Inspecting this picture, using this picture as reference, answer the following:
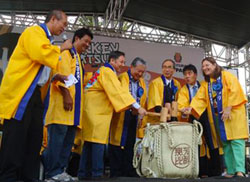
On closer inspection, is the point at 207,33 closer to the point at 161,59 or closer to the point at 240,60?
the point at 240,60

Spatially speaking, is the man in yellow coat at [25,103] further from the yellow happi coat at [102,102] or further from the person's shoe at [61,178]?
the yellow happi coat at [102,102]

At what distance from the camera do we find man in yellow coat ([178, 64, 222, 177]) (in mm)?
3814

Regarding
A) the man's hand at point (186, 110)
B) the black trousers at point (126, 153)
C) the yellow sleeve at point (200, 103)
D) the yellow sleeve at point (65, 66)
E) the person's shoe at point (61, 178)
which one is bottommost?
the person's shoe at point (61, 178)

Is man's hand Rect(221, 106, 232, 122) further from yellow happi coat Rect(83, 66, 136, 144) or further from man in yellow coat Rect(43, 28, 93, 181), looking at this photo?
man in yellow coat Rect(43, 28, 93, 181)

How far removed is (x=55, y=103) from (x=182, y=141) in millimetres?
1196

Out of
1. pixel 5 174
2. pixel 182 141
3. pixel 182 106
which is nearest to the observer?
pixel 5 174

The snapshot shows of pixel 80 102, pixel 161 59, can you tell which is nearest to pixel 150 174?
pixel 80 102

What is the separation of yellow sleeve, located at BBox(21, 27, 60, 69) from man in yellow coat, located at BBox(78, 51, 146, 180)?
0.87 m

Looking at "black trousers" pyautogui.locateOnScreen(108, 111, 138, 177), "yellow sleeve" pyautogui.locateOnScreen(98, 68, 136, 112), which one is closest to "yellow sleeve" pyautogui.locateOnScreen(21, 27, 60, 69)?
"yellow sleeve" pyautogui.locateOnScreen(98, 68, 136, 112)

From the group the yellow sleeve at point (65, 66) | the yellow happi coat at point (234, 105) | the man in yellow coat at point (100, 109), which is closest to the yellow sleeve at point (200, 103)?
the yellow happi coat at point (234, 105)

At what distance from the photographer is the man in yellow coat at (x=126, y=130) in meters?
3.68

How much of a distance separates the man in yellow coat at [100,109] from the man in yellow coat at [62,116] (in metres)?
0.27

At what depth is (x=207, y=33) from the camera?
9336 millimetres

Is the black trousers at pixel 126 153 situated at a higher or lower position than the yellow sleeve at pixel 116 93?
lower
